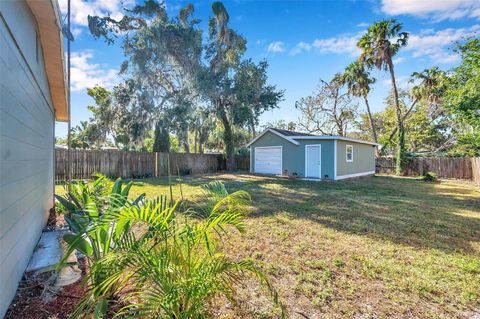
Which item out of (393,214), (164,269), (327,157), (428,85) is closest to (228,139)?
(327,157)

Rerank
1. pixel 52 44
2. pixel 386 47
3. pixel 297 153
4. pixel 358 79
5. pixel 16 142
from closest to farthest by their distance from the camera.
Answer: pixel 16 142 → pixel 52 44 → pixel 297 153 → pixel 386 47 → pixel 358 79

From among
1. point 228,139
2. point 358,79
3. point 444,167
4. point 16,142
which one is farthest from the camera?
point 358,79

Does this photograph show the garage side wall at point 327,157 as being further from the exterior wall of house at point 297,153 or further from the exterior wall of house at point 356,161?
the exterior wall of house at point 356,161

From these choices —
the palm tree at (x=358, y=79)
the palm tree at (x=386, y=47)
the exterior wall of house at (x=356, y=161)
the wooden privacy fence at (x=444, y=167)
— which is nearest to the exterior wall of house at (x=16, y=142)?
the exterior wall of house at (x=356, y=161)

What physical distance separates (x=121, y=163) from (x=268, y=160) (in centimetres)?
846

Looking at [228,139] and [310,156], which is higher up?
[228,139]

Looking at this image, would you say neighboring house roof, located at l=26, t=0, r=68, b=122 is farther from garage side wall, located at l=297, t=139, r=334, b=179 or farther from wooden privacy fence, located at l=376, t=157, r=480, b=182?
wooden privacy fence, located at l=376, t=157, r=480, b=182

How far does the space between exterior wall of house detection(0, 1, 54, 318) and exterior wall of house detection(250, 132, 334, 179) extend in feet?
Answer: 38.7

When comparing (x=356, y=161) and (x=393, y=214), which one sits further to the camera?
(x=356, y=161)

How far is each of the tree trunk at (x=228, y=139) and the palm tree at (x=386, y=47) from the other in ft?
34.1

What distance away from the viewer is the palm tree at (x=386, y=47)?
15.4 metres

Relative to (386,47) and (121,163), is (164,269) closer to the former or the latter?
(121,163)

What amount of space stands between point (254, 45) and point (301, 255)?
16620mm

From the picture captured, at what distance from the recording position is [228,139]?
16828 mm
